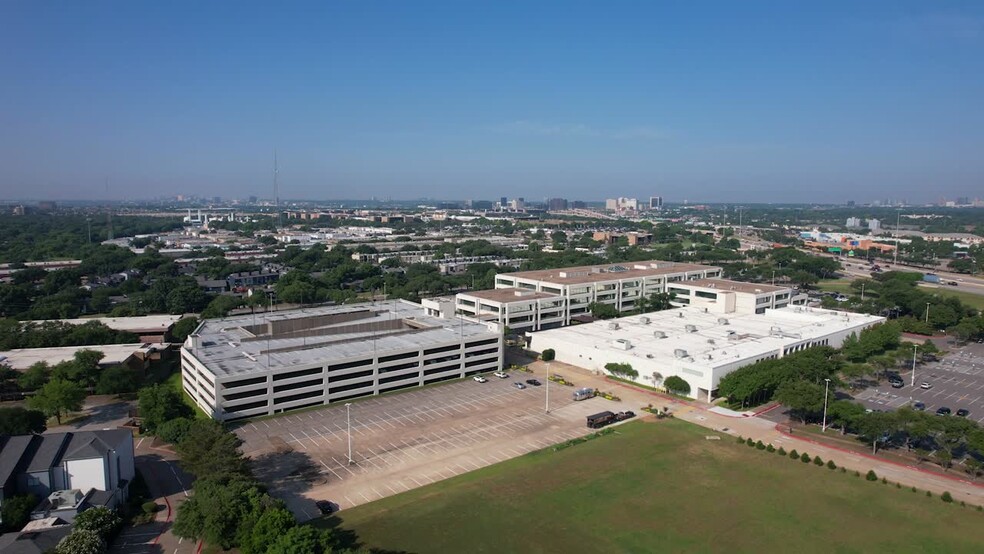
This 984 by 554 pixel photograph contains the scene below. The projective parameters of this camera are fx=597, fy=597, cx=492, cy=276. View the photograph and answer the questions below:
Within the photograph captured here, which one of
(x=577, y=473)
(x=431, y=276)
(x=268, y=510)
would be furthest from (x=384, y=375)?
(x=431, y=276)

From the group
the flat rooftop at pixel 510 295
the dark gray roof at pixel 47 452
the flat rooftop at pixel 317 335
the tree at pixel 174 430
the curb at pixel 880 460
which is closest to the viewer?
the dark gray roof at pixel 47 452

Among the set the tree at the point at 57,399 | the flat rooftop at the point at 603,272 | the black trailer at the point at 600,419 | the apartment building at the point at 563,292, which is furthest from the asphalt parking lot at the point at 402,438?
the flat rooftop at the point at 603,272

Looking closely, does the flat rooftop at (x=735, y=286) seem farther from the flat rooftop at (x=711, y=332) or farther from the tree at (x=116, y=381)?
the tree at (x=116, y=381)

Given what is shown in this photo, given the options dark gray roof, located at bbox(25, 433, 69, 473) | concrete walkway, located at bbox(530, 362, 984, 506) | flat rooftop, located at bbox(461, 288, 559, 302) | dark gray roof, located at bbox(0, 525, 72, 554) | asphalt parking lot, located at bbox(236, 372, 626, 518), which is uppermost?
flat rooftop, located at bbox(461, 288, 559, 302)

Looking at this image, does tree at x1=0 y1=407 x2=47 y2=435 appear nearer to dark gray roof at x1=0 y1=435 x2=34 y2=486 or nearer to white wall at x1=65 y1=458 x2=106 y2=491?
dark gray roof at x1=0 y1=435 x2=34 y2=486

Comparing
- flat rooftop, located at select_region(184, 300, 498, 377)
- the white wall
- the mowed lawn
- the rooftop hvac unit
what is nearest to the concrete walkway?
the mowed lawn

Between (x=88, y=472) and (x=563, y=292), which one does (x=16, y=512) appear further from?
(x=563, y=292)
